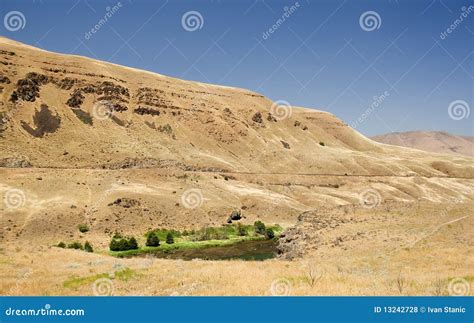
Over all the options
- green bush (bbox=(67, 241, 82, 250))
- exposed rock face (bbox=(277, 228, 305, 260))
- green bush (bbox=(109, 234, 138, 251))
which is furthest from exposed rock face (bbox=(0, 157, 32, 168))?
exposed rock face (bbox=(277, 228, 305, 260))

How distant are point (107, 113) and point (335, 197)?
71.6 m

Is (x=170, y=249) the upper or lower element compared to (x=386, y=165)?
lower

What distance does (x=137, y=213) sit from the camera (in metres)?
67.4

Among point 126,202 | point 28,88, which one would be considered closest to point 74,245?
point 126,202

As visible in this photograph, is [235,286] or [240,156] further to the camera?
[240,156]

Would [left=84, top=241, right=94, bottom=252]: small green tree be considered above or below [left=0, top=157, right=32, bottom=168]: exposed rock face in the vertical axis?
below

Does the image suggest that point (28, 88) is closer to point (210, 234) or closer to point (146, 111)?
point (146, 111)

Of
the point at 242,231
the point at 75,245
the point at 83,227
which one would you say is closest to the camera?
the point at 75,245

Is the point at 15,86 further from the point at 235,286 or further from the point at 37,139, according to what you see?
the point at 235,286

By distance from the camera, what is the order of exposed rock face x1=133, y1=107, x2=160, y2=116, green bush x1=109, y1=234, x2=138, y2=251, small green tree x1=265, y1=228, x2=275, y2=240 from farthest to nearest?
exposed rock face x1=133, y1=107, x2=160, y2=116 < small green tree x1=265, y1=228, x2=275, y2=240 < green bush x1=109, y1=234, x2=138, y2=251

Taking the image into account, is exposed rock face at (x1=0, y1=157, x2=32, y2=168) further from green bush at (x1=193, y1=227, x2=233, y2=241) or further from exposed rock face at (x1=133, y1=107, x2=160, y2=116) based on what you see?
exposed rock face at (x1=133, y1=107, x2=160, y2=116)

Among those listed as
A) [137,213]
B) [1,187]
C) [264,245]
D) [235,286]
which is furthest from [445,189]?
[235,286]

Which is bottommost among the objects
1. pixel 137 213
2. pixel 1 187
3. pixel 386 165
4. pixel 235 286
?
pixel 235 286

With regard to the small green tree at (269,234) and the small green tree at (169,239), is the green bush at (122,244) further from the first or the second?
the small green tree at (269,234)
